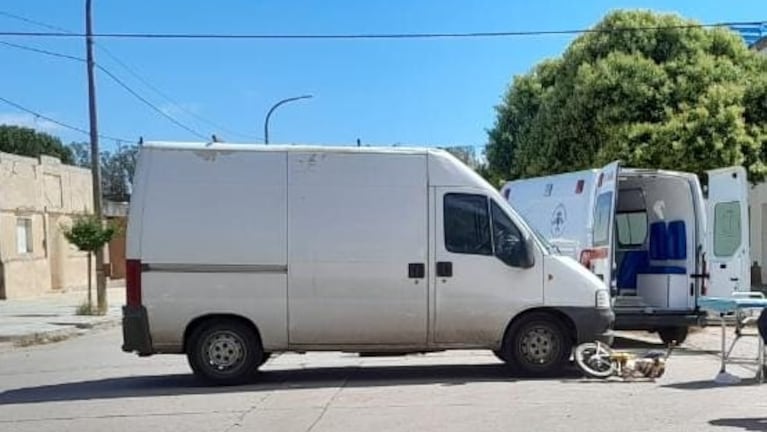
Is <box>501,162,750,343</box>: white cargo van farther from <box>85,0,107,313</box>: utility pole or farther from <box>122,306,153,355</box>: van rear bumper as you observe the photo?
<box>85,0,107,313</box>: utility pole

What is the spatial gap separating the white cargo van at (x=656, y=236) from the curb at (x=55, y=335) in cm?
1054

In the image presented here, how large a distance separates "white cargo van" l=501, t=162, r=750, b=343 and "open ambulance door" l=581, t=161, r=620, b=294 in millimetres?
15

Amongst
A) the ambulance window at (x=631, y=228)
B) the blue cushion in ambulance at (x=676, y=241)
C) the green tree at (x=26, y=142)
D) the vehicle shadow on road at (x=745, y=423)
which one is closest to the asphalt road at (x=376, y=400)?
the vehicle shadow on road at (x=745, y=423)

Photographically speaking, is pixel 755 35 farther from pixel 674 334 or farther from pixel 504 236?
pixel 504 236

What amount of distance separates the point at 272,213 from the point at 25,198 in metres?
26.3

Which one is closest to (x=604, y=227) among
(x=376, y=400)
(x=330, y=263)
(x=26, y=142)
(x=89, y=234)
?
(x=330, y=263)

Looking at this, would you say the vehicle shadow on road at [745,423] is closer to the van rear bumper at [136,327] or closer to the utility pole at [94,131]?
the van rear bumper at [136,327]

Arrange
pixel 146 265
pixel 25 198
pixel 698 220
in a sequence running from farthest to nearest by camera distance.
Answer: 1. pixel 25 198
2. pixel 698 220
3. pixel 146 265

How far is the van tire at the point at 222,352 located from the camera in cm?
1095

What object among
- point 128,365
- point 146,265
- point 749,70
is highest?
point 749,70

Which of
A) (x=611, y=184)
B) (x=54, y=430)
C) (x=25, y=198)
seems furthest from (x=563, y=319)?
(x=25, y=198)

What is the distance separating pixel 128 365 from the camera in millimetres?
13648

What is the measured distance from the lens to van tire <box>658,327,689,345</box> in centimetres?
1507

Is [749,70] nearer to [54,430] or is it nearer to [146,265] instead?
[146,265]
